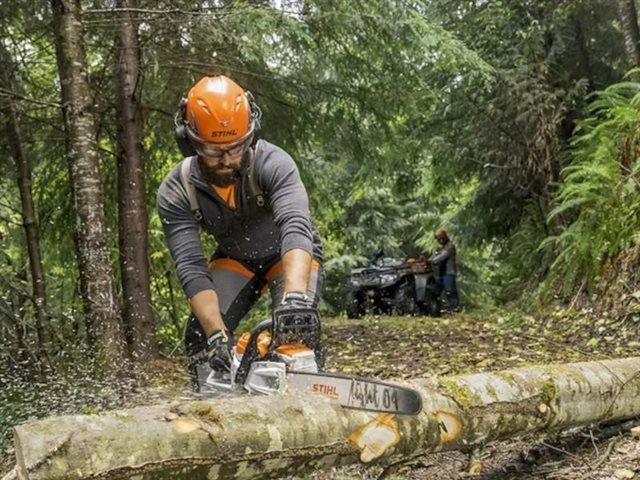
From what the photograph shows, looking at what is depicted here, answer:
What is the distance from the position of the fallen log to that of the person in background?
8365mm

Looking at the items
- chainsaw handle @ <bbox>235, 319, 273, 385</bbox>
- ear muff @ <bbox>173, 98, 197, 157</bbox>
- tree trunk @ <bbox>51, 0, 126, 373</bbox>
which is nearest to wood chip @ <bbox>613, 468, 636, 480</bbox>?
chainsaw handle @ <bbox>235, 319, 273, 385</bbox>

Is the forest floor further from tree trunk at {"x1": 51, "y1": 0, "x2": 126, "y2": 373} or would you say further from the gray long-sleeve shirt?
the gray long-sleeve shirt

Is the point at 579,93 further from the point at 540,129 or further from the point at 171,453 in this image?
the point at 171,453

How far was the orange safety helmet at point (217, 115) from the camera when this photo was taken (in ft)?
9.58

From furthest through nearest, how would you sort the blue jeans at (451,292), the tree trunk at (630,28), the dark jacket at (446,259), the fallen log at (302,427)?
the dark jacket at (446,259) < the blue jeans at (451,292) < the tree trunk at (630,28) < the fallen log at (302,427)

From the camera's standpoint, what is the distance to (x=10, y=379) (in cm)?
488

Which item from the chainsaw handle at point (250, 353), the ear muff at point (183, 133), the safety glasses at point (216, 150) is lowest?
the chainsaw handle at point (250, 353)

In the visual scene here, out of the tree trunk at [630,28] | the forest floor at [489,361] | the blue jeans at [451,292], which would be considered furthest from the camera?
the blue jeans at [451,292]

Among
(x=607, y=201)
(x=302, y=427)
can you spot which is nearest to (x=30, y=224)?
(x=302, y=427)

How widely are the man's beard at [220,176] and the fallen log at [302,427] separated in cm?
108

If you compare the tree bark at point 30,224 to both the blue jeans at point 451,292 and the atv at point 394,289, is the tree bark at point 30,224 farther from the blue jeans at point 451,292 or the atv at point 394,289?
the atv at point 394,289

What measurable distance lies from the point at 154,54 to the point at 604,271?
15.3ft

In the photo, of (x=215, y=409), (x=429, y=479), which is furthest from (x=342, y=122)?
(x=215, y=409)

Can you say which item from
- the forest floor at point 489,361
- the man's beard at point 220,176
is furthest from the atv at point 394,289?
the man's beard at point 220,176
